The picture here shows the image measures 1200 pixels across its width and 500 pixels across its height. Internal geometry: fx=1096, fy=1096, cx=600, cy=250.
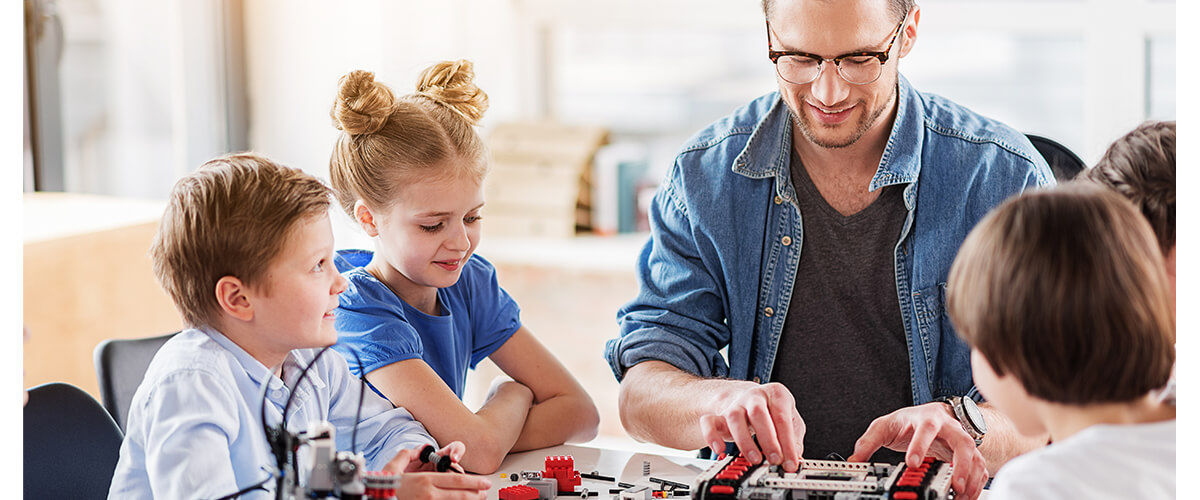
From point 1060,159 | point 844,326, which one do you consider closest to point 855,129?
point 844,326

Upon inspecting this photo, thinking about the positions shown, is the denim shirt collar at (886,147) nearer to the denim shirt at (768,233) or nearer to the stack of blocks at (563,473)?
the denim shirt at (768,233)

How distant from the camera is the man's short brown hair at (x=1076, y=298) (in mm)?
969

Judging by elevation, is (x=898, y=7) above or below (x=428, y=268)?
above

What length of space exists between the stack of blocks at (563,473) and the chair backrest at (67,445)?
0.66 m

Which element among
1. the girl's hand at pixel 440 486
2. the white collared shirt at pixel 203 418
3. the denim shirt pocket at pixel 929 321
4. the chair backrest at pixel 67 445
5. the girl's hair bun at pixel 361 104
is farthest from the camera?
the denim shirt pocket at pixel 929 321

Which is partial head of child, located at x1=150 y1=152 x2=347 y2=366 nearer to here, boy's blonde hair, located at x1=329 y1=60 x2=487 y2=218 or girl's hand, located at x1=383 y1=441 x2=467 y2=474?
girl's hand, located at x1=383 y1=441 x2=467 y2=474

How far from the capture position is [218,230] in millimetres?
1287

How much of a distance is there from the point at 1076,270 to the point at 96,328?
2.29 meters

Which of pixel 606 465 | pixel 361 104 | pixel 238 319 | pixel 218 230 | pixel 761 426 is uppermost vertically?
pixel 361 104

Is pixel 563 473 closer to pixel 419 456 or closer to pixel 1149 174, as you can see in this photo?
pixel 419 456

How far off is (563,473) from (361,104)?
616mm

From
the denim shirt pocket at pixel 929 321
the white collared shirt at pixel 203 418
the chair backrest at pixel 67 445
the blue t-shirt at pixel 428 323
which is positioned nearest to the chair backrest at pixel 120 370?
the chair backrest at pixel 67 445

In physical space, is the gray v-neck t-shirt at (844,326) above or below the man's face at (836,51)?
below

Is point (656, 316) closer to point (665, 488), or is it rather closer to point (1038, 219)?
point (665, 488)
